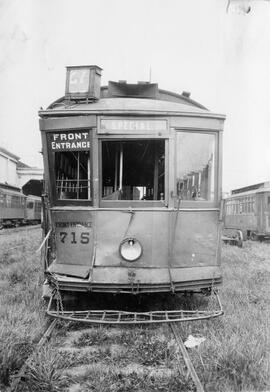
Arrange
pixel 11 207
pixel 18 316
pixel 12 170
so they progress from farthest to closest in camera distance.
Result: pixel 12 170
pixel 11 207
pixel 18 316

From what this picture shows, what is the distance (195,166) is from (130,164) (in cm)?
89

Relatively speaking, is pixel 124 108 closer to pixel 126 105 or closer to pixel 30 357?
pixel 126 105

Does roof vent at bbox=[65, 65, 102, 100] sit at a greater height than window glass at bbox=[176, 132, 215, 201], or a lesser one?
greater

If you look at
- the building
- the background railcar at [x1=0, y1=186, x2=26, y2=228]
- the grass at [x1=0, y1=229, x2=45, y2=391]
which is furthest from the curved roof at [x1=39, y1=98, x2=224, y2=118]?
the building

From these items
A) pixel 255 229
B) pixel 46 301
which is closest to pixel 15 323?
pixel 46 301

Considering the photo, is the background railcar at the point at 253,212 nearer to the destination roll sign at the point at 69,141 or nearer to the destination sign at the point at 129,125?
the destination sign at the point at 129,125

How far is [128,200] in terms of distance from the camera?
5316 millimetres

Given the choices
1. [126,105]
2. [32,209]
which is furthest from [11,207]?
[126,105]

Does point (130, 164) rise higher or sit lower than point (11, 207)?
higher

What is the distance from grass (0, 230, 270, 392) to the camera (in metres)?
3.26

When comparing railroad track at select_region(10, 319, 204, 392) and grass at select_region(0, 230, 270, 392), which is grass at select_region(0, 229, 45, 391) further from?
railroad track at select_region(10, 319, 204, 392)

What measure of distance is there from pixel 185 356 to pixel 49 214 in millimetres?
2757

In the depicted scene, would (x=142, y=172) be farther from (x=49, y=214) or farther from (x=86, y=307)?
(x=86, y=307)

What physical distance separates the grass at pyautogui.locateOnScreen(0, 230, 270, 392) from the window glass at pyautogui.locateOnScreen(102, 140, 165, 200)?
173cm
